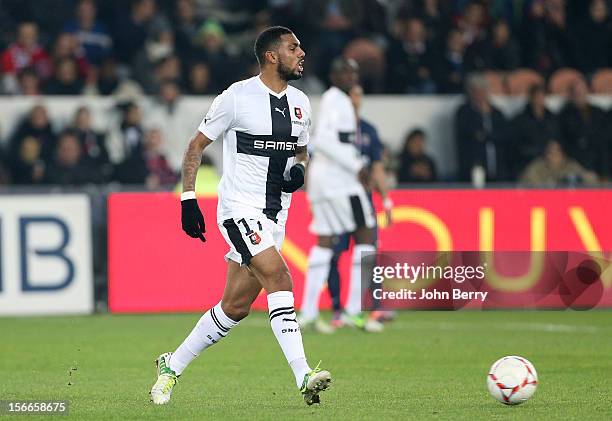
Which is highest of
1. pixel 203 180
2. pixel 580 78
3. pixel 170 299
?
pixel 580 78

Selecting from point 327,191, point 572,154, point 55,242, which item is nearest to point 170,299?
point 55,242

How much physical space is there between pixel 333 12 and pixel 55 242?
589 centimetres

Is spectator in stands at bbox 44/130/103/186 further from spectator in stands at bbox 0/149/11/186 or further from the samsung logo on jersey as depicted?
the samsung logo on jersey

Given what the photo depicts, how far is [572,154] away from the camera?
17.8 m

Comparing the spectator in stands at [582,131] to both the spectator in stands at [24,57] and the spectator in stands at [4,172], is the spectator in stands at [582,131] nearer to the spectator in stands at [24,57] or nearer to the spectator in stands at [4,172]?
the spectator in stands at [24,57]

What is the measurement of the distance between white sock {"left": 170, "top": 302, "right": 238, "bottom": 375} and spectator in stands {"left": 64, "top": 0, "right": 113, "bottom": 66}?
10490 millimetres

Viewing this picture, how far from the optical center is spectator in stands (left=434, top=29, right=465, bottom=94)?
18.3 meters

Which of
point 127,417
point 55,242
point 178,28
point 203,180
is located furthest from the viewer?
point 178,28

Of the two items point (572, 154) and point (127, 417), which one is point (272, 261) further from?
point (572, 154)

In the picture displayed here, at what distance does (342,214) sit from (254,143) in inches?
210

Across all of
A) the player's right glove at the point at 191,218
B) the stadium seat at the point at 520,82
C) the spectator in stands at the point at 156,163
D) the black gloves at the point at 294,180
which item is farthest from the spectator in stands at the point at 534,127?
the player's right glove at the point at 191,218

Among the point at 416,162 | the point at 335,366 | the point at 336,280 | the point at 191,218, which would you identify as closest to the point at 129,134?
the point at 416,162

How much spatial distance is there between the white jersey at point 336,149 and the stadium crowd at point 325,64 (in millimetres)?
3847

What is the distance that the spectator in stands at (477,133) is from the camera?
17.2 metres
